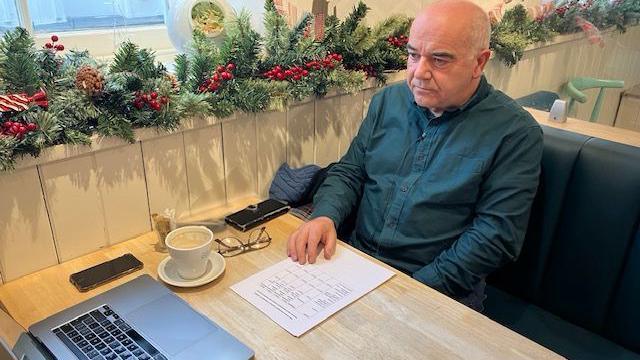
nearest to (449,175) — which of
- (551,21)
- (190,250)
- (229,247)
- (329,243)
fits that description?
(329,243)

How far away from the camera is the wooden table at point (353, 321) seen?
90 centimetres

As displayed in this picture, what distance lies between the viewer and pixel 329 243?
122 centimetres

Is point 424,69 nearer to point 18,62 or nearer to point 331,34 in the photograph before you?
point 331,34

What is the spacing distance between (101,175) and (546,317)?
49.7 inches

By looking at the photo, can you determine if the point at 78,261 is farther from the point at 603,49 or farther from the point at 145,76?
the point at 603,49

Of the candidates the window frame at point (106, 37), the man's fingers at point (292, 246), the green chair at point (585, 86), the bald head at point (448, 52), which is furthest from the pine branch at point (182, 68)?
the green chair at point (585, 86)

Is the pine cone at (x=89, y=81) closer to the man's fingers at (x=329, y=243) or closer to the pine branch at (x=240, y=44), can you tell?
the pine branch at (x=240, y=44)

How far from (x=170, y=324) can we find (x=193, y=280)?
0.16 meters

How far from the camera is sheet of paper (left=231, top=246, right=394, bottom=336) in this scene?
0.98 metres

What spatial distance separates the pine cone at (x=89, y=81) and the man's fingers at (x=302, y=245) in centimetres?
57

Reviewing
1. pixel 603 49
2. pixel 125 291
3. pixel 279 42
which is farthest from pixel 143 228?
pixel 603 49

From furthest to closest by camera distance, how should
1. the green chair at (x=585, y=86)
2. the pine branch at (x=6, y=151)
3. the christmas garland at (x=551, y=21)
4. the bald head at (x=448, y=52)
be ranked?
the green chair at (x=585, y=86) → the christmas garland at (x=551, y=21) → the bald head at (x=448, y=52) → the pine branch at (x=6, y=151)

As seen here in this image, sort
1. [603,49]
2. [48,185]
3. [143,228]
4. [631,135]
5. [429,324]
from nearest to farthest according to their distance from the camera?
[429,324] < [48,185] < [143,228] < [631,135] < [603,49]

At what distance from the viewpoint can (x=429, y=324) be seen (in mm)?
967
